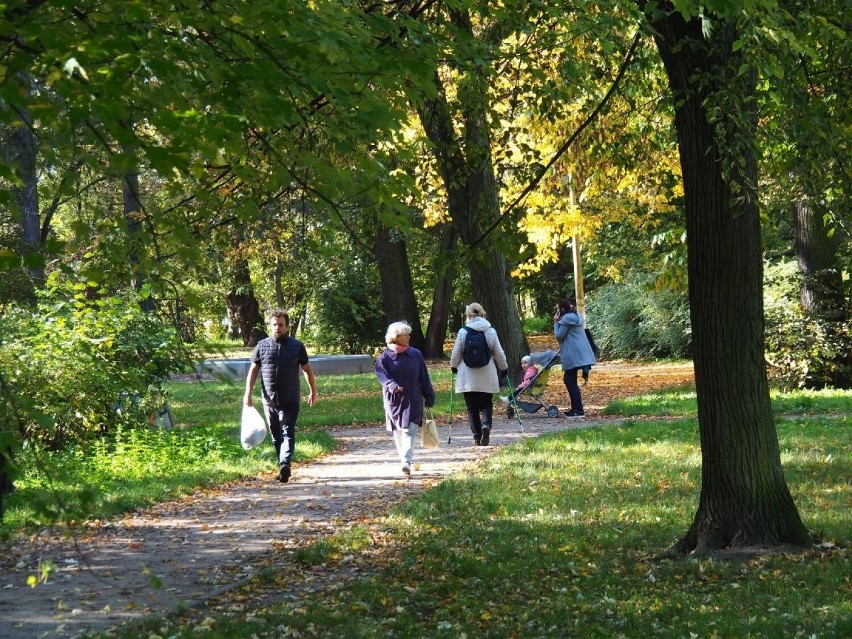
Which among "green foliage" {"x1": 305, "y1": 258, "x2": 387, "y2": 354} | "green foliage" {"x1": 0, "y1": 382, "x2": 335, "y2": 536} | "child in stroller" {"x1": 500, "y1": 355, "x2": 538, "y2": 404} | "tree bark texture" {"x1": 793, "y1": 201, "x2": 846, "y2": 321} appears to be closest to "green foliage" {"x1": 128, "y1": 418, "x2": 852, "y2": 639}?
"green foliage" {"x1": 0, "y1": 382, "x2": 335, "y2": 536}

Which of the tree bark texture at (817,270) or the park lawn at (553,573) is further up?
the tree bark texture at (817,270)

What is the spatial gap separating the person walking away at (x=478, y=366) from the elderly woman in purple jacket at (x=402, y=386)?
196 cm

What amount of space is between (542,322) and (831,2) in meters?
47.8

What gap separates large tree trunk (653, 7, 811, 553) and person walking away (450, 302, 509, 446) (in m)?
6.80

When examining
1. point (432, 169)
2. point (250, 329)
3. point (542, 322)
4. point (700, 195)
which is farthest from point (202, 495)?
point (542, 322)

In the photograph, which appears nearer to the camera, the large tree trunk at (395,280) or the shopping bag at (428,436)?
the shopping bag at (428,436)

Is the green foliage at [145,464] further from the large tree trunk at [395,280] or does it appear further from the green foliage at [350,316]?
the green foliage at [350,316]

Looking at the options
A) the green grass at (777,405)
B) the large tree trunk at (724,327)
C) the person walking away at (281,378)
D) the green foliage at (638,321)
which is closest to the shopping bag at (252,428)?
the person walking away at (281,378)

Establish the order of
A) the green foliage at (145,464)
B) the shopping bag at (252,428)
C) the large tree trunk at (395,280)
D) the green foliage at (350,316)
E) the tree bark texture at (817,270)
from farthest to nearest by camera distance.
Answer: the green foliage at (350,316)
the large tree trunk at (395,280)
the tree bark texture at (817,270)
the shopping bag at (252,428)
the green foliage at (145,464)

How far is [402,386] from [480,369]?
236 cm

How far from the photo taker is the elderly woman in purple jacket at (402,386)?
12633 millimetres

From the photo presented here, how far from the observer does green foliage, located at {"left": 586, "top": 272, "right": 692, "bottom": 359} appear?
3256 centimetres

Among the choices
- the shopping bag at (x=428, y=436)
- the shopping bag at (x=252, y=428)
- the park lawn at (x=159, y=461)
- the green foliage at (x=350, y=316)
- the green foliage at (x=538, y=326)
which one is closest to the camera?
the park lawn at (x=159, y=461)

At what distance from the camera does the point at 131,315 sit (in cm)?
1502
